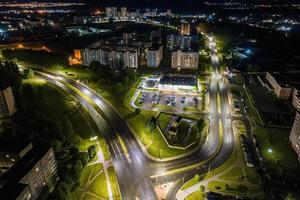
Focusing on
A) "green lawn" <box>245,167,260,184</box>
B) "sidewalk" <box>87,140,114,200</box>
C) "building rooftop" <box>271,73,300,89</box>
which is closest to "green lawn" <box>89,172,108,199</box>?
"sidewalk" <box>87,140,114,200</box>

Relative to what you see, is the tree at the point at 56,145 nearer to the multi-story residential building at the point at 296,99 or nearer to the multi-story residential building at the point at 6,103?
the multi-story residential building at the point at 6,103

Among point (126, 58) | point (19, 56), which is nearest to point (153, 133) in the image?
point (126, 58)

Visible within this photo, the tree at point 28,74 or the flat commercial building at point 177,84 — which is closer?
the flat commercial building at point 177,84

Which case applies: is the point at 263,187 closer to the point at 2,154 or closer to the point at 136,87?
the point at 2,154

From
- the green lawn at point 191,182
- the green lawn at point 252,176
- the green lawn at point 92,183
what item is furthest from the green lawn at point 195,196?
the green lawn at point 92,183

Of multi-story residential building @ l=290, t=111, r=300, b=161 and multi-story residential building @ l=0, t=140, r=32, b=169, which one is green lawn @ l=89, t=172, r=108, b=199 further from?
multi-story residential building @ l=290, t=111, r=300, b=161
